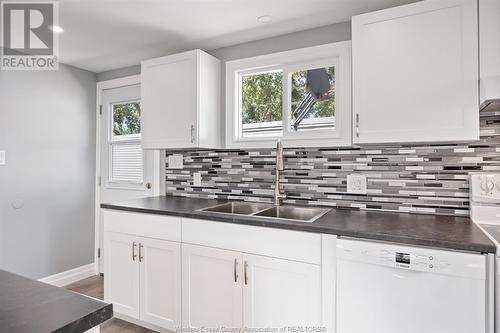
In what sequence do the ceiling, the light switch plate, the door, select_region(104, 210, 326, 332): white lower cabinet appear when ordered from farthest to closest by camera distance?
the door
the light switch plate
the ceiling
select_region(104, 210, 326, 332): white lower cabinet

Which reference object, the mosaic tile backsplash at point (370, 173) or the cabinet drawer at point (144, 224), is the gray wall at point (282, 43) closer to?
the mosaic tile backsplash at point (370, 173)

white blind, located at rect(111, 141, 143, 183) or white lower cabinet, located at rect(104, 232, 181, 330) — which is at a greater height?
white blind, located at rect(111, 141, 143, 183)

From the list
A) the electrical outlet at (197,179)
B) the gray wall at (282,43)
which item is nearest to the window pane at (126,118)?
the electrical outlet at (197,179)

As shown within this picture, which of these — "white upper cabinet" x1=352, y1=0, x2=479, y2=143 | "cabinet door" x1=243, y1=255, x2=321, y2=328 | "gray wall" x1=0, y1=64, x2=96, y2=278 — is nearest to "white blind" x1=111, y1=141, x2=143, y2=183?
"gray wall" x1=0, y1=64, x2=96, y2=278

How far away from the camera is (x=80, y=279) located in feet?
10.4

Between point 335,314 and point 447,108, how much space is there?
47.8 inches

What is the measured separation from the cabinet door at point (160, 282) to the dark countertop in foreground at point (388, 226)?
0.25 m

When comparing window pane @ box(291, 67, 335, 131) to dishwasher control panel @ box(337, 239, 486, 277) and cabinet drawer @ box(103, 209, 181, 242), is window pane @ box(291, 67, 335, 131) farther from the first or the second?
cabinet drawer @ box(103, 209, 181, 242)

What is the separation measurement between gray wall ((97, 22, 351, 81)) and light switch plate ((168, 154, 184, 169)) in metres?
0.96

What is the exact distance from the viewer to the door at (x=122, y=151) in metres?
3.04

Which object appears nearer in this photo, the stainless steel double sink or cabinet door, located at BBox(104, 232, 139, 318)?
the stainless steel double sink

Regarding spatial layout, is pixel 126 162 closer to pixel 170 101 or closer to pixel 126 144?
pixel 126 144

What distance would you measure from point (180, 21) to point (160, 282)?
1.80 m

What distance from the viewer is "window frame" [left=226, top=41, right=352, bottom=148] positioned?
1993mm
